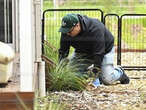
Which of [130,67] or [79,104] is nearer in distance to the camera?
[79,104]

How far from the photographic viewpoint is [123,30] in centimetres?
1000

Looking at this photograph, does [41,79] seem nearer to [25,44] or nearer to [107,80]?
[107,80]

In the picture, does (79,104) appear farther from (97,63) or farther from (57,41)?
(57,41)

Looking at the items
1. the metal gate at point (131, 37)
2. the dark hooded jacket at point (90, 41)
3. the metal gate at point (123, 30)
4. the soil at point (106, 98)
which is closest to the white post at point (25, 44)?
the soil at point (106, 98)

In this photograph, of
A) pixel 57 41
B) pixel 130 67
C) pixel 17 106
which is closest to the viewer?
pixel 17 106

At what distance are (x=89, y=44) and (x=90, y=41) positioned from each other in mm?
175

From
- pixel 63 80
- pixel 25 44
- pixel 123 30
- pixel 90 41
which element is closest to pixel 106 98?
pixel 63 80

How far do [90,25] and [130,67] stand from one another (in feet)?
8.32

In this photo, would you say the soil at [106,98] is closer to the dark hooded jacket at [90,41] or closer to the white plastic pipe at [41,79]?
the white plastic pipe at [41,79]

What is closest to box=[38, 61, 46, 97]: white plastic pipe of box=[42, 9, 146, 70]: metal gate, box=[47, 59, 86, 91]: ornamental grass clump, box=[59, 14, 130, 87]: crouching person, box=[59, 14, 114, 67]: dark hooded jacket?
box=[47, 59, 86, 91]: ornamental grass clump

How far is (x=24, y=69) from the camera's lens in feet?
15.1

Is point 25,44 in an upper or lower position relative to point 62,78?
upper

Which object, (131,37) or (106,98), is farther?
(131,37)

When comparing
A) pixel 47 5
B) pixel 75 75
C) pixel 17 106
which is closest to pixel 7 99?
pixel 17 106
